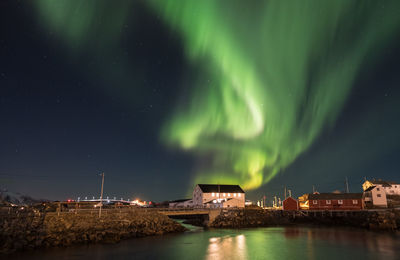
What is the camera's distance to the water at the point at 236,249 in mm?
32156

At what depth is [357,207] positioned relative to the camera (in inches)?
2918

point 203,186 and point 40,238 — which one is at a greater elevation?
point 203,186

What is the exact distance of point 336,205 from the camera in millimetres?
76500

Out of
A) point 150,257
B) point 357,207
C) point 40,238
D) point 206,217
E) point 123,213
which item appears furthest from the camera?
point 357,207

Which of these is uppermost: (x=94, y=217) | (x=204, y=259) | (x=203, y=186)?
(x=203, y=186)

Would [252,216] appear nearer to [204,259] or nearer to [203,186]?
[203,186]

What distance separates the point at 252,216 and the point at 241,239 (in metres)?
25.3

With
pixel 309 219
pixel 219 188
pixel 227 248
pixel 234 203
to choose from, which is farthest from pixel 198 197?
pixel 227 248

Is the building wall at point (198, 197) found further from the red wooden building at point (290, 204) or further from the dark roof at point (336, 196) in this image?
the dark roof at point (336, 196)

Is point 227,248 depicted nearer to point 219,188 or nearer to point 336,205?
point 336,205

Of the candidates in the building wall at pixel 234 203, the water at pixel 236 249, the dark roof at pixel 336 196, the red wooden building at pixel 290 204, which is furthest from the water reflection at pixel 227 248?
the dark roof at pixel 336 196

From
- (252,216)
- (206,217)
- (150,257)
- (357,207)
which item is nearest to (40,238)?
(150,257)

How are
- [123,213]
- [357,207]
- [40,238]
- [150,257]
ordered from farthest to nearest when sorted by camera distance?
1. [357,207]
2. [123,213]
3. [40,238]
4. [150,257]

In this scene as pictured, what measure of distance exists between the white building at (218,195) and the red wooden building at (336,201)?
22424mm
